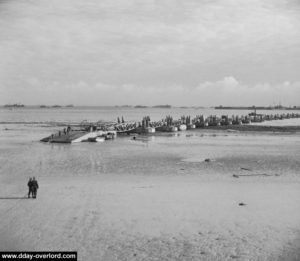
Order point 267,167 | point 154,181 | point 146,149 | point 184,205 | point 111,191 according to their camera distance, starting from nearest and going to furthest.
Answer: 1. point 184,205
2. point 111,191
3. point 154,181
4. point 267,167
5. point 146,149

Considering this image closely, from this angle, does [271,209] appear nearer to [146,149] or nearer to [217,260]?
[217,260]

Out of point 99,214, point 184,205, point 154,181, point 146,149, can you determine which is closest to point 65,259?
point 99,214

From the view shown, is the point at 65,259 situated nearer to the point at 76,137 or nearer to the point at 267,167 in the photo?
the point at 267,167

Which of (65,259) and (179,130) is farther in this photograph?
(179,130)

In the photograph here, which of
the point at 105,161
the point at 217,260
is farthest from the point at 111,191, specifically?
the point at 105,161

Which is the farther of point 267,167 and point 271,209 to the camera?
point 267,167

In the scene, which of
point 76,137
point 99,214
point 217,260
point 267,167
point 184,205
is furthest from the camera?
point 76,137
